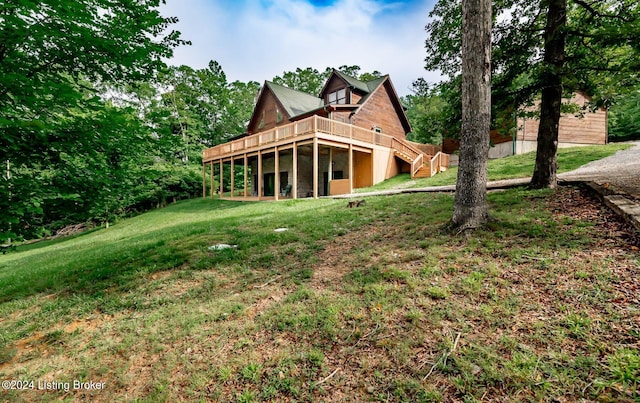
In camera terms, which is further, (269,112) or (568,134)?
(269,112)

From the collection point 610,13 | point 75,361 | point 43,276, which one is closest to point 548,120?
point 610,13

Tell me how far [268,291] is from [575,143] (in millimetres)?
23864

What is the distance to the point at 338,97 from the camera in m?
20.7

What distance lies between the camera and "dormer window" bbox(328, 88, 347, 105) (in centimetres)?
2031

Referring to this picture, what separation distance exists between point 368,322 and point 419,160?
53.1 ft

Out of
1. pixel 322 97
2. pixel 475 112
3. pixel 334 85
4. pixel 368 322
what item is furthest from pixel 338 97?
A: pixel 368 322

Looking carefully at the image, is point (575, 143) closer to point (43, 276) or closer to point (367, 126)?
point (367, 126)

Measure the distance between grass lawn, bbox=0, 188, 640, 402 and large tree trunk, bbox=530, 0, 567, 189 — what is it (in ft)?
4.21

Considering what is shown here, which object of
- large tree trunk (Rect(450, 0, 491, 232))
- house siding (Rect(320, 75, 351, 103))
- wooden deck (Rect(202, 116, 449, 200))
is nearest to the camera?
large tree trunk (Rect(450, 0, 491, 232))

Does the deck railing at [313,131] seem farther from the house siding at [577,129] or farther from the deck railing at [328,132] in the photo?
the house siding at [577,129]

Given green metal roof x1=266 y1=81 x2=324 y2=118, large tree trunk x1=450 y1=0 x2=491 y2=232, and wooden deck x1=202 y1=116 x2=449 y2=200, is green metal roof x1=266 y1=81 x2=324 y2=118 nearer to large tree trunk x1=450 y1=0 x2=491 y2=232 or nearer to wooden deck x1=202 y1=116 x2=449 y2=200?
wooden deck x1=202 y1=116 x2=449 y2=200

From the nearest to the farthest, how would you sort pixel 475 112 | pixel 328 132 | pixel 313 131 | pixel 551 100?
pixel 475 112, pixel 551 100, pixel 313 131, pixel 328 132

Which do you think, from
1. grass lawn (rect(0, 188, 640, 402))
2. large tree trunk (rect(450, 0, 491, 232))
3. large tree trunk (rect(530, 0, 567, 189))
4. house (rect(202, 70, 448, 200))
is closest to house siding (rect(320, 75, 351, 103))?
house (rect(202, 70, 448, 200))

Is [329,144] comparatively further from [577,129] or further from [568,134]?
[577,129]
